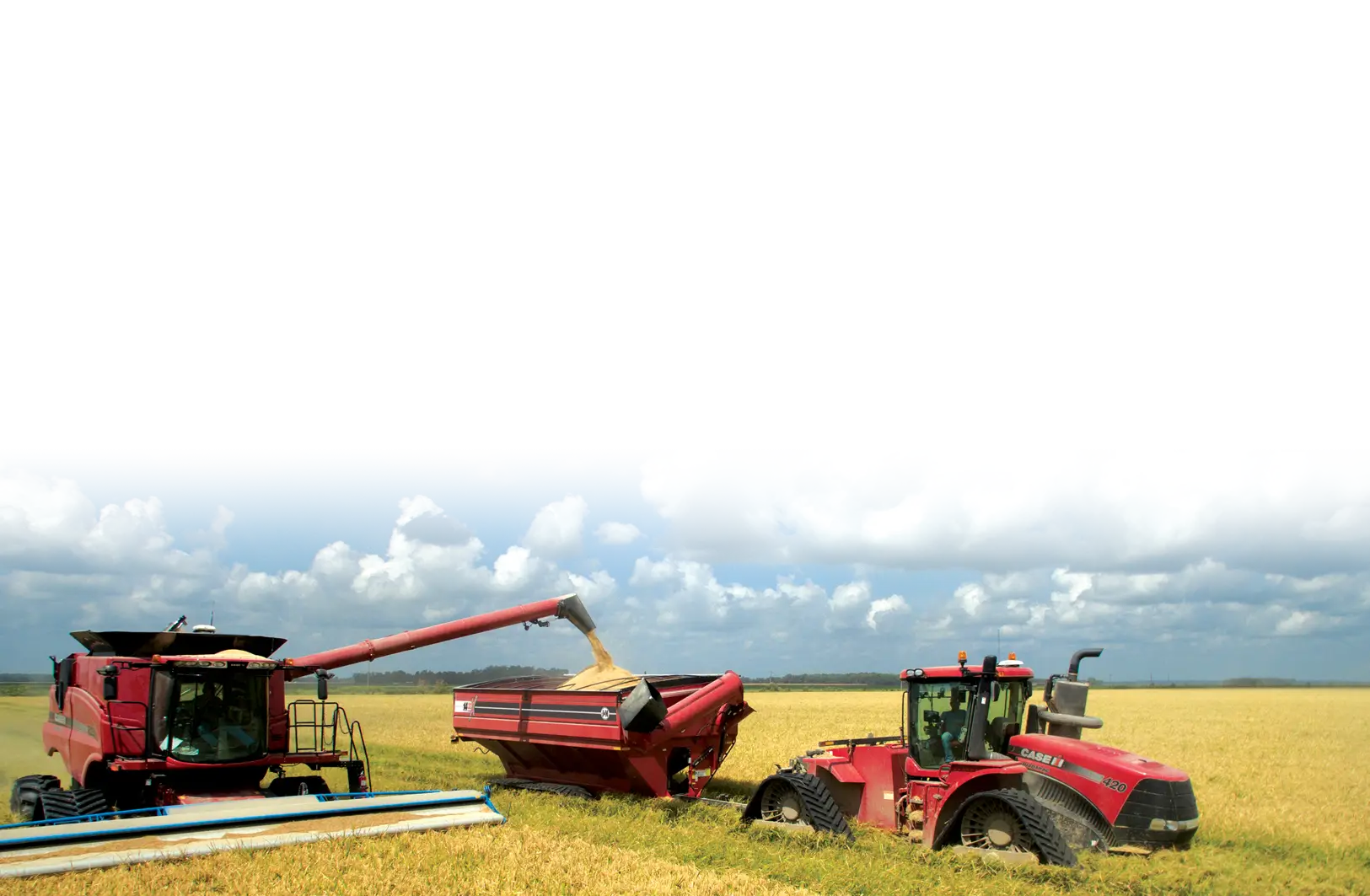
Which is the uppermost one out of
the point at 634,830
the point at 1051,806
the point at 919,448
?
the point at 919,448

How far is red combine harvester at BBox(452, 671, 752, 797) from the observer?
9086mm

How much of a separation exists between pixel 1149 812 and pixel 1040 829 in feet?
2.40

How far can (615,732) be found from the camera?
29.8 ft

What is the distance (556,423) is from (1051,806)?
464cm

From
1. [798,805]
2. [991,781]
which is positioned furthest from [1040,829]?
[798,805]

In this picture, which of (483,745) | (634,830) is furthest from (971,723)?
(483,745)

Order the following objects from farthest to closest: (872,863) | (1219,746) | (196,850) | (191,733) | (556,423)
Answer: (1219,746) < (556,423) < (191,733) < (872,863) < (196,850)

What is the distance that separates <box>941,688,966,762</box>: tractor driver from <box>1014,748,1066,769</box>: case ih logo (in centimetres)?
39

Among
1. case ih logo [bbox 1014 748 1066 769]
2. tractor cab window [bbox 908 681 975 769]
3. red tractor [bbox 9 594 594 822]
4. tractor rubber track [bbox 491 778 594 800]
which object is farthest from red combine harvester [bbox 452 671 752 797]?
case ih logo [bbox 1014 748 1066 769]

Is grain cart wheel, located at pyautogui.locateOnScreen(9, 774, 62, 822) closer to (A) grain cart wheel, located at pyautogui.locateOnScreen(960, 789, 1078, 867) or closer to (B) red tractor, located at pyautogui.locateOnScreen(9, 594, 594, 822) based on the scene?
(B) red tractor, located at pyautogui.locateOnScreen(9, 594, 594, 822)

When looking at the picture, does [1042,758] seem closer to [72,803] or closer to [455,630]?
[455,630]

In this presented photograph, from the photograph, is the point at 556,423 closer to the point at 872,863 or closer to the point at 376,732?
the point at 872,863

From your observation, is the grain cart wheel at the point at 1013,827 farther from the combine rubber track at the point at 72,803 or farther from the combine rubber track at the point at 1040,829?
the combine rubber track at the point at 72,803

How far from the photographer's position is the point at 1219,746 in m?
9.29
